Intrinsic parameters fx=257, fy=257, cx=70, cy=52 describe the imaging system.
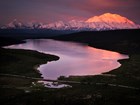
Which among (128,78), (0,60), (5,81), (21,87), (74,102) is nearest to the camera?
(74,102)

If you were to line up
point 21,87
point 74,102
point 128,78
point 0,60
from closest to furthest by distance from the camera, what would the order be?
point 74,102
point 21,87
point 128,78
point 0,60

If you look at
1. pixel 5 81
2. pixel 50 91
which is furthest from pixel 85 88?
pixel 5 81

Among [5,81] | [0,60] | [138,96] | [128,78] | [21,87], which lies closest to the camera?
[138,96]

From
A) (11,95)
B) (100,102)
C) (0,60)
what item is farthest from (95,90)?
(0,60)

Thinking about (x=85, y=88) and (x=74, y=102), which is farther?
(x=85, y=88)

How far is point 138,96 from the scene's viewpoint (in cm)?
7181

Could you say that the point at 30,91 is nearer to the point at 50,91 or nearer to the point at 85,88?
the point at 50,91

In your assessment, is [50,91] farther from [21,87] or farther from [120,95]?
[120,95]

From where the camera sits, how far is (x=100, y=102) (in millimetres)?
65938

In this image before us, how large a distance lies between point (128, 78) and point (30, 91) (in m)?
42.2

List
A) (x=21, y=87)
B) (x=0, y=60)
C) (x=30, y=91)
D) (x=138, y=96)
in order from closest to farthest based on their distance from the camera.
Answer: (x=138, y=96)
(x=30, y=91)
(x=21, y=87)
(x=0, y=60)

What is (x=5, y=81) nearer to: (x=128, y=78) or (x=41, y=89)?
(x=41, y=89)

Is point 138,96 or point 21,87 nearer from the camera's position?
point 138,96

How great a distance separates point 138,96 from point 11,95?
35889mm
